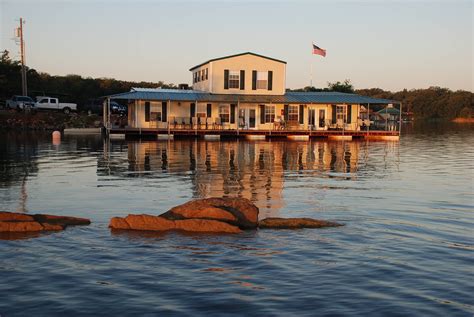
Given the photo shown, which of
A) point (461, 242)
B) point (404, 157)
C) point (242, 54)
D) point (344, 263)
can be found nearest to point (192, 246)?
point (344, 263)

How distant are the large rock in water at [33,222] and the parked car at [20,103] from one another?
56826 mm

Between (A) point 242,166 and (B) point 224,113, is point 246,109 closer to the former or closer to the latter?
(B) point 224,113

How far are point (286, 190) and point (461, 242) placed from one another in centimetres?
799

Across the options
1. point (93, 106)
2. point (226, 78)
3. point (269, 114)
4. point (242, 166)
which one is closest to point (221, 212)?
point (242, 166)

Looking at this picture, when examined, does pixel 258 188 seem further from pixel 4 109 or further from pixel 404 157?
pixel 4 109

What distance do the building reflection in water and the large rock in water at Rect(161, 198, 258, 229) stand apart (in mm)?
1596

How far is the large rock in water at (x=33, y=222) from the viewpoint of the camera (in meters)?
12.1

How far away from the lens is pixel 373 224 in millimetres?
13539

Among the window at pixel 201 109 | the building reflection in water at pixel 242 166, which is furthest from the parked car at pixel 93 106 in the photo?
the building reflection in water at pixel 242 166

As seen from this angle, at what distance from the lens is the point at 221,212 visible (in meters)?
12.8

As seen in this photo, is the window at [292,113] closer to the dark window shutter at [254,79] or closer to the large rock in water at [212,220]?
the dark window shutter at [254,79]

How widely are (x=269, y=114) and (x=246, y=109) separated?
2248 millimetres

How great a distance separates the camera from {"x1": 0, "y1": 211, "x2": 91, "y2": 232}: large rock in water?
12107 mm

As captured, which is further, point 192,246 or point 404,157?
point 404,157
